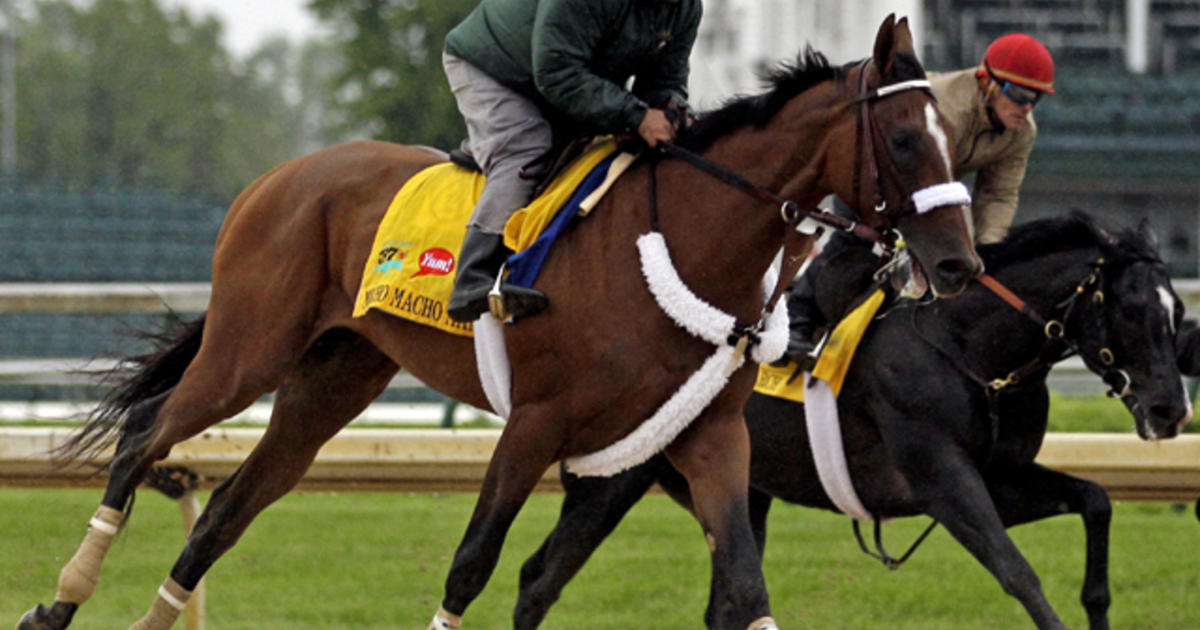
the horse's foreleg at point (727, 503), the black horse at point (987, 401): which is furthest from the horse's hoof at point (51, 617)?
the horse's foreleg at point (727, 503)

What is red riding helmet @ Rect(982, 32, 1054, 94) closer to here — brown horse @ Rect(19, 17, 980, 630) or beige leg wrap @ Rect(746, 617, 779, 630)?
brown horse @ Rect(19, 17, 980, 630)

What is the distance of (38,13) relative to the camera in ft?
224

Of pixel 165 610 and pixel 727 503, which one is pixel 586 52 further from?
pixel 165 610

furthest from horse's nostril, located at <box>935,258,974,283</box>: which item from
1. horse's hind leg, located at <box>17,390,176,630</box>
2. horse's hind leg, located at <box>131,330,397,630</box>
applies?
horse's hind leg, located at <box>17,390,176,630</box>

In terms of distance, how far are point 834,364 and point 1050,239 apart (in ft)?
2.71

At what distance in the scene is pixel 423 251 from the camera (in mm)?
4652

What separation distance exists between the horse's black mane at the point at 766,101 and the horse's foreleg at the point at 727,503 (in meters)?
0.74

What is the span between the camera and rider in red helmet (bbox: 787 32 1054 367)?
518 centimetres

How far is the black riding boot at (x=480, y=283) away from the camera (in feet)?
13.8

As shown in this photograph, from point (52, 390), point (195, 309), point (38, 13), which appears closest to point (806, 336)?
point (195, 309)

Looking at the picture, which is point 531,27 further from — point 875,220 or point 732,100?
point 875,220

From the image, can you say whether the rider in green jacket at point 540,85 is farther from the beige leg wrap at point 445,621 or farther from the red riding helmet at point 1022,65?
the red riding helmet at point 1022,65

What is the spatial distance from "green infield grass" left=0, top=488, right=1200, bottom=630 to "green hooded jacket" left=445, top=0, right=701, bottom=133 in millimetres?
2445

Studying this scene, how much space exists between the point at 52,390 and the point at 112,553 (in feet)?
17.0
